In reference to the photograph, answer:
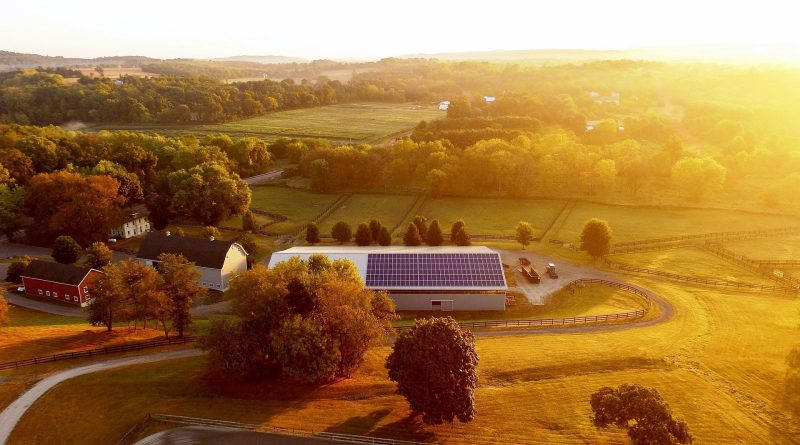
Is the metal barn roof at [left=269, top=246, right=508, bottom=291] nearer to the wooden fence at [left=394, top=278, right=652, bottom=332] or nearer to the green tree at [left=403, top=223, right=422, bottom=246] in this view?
the wooden fence at [left=394, top=278, right=652, bottom=332]

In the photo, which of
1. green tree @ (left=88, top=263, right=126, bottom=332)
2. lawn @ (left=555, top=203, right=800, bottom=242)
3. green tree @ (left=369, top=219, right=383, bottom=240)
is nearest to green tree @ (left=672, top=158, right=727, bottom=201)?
lawn @ (left=555, top=203, right=800, bottom=242)

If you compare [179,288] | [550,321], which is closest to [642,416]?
[550,321]

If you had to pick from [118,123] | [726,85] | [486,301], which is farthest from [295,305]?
[726,85]

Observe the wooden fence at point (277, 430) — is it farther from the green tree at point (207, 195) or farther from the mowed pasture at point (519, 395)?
the green tree at point (207, 195)

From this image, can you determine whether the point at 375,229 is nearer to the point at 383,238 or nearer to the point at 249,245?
the point at 383,238

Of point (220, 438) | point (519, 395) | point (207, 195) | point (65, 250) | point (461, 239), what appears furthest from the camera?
point (207, 195)

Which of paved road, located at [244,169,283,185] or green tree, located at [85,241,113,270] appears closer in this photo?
green tree, located at [85,241,113,270]

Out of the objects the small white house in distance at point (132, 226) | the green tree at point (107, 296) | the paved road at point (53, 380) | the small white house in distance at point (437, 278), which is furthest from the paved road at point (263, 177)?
the paved road at point (53, 380)
